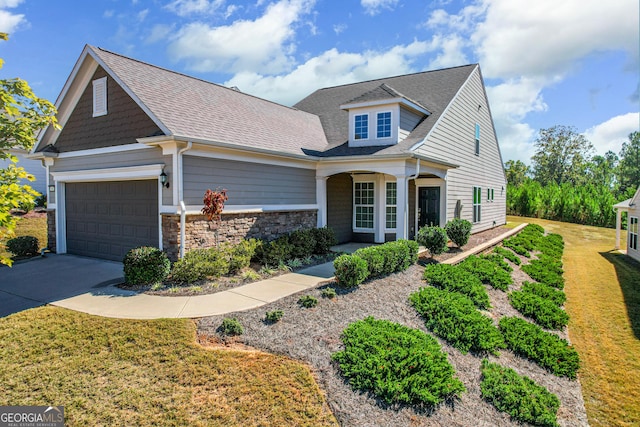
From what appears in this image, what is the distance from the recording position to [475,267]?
390 inches

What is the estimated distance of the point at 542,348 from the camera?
20.9ft

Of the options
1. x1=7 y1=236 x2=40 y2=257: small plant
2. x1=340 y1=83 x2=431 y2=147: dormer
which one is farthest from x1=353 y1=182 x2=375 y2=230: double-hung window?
x1=7 y1=236 x2=40 y2=257: small plant

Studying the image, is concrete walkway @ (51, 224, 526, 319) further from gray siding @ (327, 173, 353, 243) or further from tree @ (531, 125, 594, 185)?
tree @ (531, 125, 594, 185)

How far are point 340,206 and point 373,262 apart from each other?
6.04m

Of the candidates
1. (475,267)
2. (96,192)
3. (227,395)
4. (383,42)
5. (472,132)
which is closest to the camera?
(227,395)

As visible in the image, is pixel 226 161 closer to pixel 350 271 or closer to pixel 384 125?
pixel 350 271

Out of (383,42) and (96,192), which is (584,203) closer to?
(383,42)

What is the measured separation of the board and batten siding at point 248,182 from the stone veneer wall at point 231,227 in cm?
37

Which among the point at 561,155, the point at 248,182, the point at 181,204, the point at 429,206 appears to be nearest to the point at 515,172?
the point at 561,155

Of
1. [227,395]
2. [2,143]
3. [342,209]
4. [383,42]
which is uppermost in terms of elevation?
[383,42]

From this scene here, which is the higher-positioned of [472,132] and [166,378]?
[472,132]

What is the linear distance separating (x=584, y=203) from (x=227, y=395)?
2917 centimetres

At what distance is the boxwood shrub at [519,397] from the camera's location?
4535 mm

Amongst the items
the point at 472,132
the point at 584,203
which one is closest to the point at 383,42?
the point at 472,132
